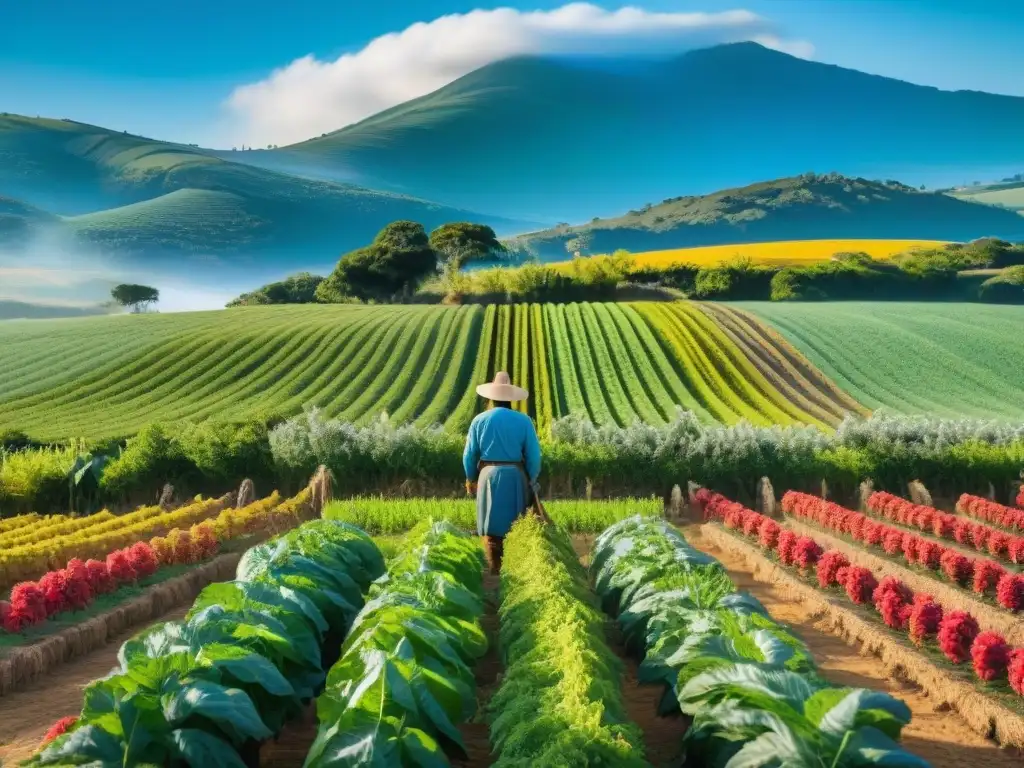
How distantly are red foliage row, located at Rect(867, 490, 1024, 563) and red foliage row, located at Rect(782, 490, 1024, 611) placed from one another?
30.5 inches

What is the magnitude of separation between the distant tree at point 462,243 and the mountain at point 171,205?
39.6 m

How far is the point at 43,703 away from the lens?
7309mm

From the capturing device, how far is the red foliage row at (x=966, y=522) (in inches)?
491

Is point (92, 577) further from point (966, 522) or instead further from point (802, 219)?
point (802, 219)

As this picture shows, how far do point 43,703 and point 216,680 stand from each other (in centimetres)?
285

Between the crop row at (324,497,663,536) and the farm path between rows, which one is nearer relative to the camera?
the farm path between rows

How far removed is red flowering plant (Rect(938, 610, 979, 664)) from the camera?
764 cm

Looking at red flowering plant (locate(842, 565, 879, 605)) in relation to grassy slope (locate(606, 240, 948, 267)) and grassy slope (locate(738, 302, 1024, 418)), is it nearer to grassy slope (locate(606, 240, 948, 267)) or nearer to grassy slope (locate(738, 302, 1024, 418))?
grassy slope (locate(738, 302, 1024, 418))

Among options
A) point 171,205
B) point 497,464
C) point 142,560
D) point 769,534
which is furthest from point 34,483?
point 171,205

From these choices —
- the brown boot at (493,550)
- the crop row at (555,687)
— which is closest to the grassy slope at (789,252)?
the brown boot at (493,550)

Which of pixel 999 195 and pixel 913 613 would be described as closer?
pixel 913 613

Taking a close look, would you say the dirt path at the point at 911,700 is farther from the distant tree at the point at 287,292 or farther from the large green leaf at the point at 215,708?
the distant tree at the point at 287,292

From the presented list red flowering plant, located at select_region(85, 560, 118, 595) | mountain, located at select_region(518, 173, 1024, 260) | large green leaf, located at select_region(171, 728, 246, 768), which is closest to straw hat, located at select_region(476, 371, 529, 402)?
red flowering plant, located at select_region(85, 560, 118, 595)

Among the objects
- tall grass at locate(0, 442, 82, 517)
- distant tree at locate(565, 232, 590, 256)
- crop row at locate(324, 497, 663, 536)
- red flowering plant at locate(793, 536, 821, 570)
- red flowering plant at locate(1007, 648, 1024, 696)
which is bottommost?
tall grass at locate(0, 442, 82, 517)
